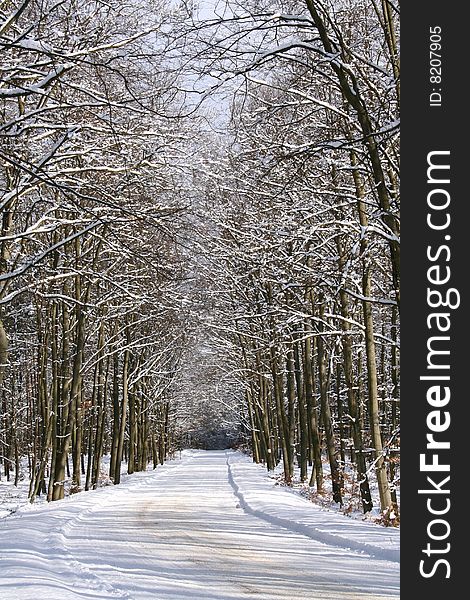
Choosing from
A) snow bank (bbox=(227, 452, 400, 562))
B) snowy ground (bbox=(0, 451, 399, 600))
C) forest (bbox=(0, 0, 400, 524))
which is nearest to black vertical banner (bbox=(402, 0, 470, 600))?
forest (bbox=(0, 0, 400, 524))

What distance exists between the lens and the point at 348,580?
8750 mm

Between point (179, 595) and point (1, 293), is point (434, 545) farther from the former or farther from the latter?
point (1, 293)

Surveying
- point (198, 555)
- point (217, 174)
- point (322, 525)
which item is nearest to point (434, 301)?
point (198, 555)

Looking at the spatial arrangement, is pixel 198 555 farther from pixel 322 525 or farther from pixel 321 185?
pixel 321 185

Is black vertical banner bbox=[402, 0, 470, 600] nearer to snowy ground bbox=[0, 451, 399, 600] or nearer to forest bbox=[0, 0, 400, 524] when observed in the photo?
forest bbox=[0, 0, 400, 524]

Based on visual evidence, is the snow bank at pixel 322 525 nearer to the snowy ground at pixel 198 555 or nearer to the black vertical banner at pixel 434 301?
the snowy ground at pixel 198 555

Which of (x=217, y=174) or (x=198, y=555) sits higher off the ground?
(x=217, y=174)

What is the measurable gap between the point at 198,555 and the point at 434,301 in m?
6.51

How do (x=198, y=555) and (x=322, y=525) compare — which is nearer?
(x=198, y=555)

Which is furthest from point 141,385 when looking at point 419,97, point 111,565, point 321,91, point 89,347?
point 419,97

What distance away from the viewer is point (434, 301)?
604cm

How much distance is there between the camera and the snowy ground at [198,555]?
27.3 feet

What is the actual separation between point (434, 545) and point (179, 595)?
3.43 meters

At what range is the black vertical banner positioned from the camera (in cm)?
574
